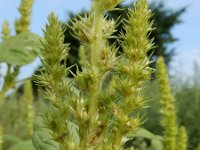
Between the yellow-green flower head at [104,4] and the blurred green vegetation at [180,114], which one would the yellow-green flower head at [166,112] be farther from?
the blurred green vegetation at [180,114]

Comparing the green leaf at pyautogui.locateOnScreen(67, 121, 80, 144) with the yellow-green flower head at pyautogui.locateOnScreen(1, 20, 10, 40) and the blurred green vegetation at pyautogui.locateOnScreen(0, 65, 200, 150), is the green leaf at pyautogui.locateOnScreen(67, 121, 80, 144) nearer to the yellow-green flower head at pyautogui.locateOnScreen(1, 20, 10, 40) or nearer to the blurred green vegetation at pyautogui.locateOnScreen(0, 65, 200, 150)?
the yellow-green flower head at pyautogui.locateOnScreen(1, 20, 10, 40)

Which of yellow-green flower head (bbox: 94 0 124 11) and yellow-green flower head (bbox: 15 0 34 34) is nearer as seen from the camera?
yellow-green flower head (bbox: 94 0 124 11)

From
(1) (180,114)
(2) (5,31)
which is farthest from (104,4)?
(1) (180,114)

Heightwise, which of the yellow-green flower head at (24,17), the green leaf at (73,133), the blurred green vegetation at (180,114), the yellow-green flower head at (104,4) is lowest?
the green leaf at (73,133)

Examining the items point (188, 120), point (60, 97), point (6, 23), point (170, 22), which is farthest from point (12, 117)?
point (170, 22)

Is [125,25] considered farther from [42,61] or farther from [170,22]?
[170,22]

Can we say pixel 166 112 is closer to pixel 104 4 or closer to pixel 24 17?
pixel 24 17

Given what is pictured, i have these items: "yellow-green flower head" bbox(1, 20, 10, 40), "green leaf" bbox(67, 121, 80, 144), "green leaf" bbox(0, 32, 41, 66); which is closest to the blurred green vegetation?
"yellow-green flower head" bbox(1, 20, 10, 40)

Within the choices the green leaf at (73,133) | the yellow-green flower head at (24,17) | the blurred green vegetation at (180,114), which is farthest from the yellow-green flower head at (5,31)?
the blurred green vegetation at (180,114)
